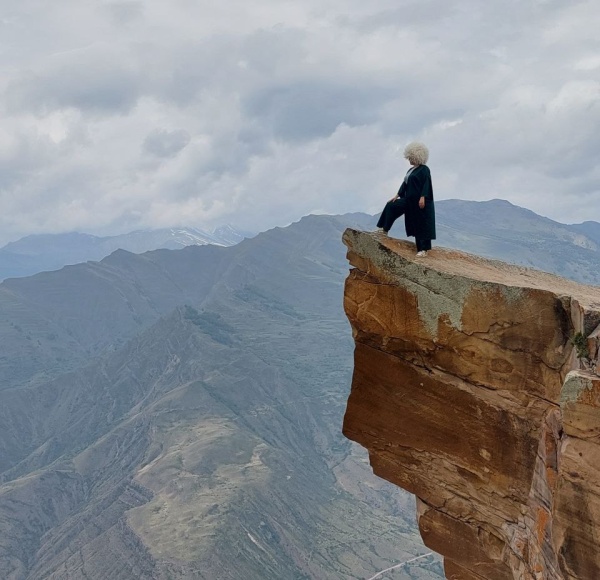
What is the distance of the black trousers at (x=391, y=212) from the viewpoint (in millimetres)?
21453

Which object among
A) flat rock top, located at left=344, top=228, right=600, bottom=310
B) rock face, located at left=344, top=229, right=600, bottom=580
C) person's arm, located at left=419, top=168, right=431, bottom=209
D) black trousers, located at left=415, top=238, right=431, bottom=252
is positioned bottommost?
rock face, located at left=344, top=229, right=600, bottom=580

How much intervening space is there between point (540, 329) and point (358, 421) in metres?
7.12

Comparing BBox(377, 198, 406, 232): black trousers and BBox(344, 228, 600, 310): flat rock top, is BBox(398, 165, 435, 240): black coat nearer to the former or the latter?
BBox(377, 198, 406, 232): black trousers

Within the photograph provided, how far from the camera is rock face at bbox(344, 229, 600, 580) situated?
1577 cm

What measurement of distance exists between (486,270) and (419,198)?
340cm

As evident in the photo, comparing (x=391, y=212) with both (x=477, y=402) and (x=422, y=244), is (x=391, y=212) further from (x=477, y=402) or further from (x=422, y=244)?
(x=477, y=402)

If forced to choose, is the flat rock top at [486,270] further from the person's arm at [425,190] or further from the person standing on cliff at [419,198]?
the person's arm at [425,190]

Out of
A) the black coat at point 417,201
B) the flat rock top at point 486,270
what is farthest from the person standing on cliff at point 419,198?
the flat rock top at point 486,270

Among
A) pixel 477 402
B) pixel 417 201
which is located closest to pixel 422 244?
pixel 417 201

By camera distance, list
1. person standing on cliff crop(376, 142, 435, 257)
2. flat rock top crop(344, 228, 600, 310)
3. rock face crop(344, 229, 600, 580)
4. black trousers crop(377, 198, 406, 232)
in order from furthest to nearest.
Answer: black trousers crop(377, 198, 406, 232) → person standing on cliff crop(376, 142, 435, 257) → flat rock top crop(344, 228, 600, 310) → rock face crop(344, 229, 600, 580)

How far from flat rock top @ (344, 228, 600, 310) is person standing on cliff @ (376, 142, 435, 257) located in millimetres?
581

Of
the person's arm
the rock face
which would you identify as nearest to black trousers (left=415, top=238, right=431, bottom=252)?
the rock face

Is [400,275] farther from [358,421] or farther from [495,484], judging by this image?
[495,484]

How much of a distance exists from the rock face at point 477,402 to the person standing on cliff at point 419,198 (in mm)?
686
